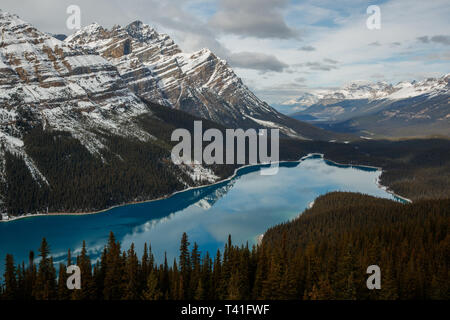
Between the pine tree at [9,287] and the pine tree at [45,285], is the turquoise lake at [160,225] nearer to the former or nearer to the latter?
the pine tree at [45,285]

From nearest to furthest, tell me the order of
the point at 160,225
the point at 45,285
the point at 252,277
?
the point at 45,285 → the point at 252,277 → the point at 160,225

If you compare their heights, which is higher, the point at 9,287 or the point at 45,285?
the point at 45,285

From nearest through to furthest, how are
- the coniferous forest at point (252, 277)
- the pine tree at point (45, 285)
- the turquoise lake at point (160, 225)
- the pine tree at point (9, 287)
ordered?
the pine tree at point (45, 285) < the coniferous forest at point (252, 277) < the pine tree at point (9, 287) < the turquoise lake at point (160, 225)

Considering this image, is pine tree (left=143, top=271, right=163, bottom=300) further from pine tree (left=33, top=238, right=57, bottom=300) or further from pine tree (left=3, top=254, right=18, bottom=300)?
pine tree (left=3, top=254, right=18, bottom=300)

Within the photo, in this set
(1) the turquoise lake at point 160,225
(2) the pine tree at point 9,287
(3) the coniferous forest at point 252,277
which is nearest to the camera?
(3) the coniferous forest at point 252,277

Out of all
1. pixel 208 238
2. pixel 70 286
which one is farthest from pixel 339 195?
pixel 70 286

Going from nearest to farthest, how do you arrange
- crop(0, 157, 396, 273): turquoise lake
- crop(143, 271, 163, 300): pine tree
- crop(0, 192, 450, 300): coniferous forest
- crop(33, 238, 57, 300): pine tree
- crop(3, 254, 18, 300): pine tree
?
1. crop(33, 238, 57, 300): pine tree
2. crop(0, 192, 450, 300): coniferous forest
3. crop(143, 271, 163, 300): pine tree
4. crop(3, 254, 18, 300): pine tree
5. crop(0, 157, 396, 273): turquoise lake

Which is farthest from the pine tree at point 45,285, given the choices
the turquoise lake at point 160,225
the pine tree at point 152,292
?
the turquoise lake at point 160,225

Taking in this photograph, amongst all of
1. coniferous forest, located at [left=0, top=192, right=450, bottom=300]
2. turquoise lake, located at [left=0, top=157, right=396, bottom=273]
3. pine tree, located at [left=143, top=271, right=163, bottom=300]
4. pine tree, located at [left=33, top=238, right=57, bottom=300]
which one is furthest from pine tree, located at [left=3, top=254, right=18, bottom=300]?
turquoise lake, located at [left=0, top=157, right=396, bottom=273]

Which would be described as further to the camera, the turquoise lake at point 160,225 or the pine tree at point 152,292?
the turquoise lake at point 160,225

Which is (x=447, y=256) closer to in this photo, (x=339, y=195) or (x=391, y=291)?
(x=391, y=291)

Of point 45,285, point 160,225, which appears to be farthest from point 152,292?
point 160,225

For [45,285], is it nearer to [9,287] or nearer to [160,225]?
[9,287]

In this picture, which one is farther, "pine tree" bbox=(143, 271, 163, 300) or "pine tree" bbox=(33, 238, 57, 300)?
"pine tree" bbox=(143, 271, 163, 300)
